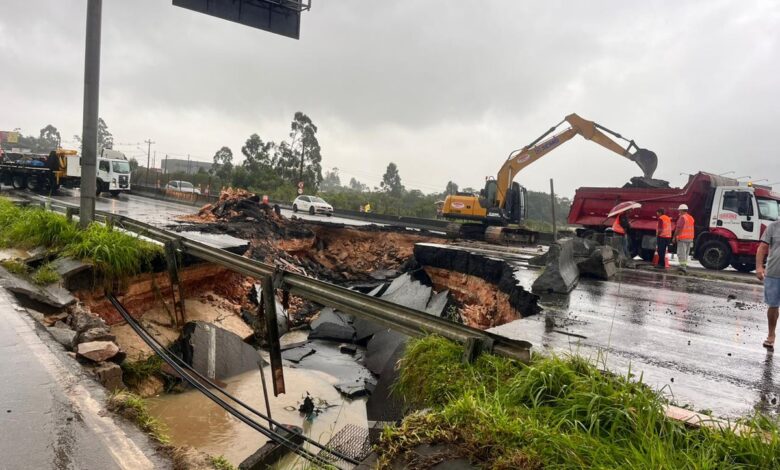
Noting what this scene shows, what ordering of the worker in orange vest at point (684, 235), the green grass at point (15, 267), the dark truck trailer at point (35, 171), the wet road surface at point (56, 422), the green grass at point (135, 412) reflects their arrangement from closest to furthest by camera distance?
the wet road surface at point (56, 422) → the green grass at point (135, 412) → the green grass at point (15, 267) → the worker in orange vest at point (684, 235) → the dark truck trailer at point (35, 171)

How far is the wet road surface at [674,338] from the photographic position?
12.3 ft

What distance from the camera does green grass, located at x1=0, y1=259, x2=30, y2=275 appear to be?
6566mm

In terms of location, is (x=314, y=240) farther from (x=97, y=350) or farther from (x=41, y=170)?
(x=41, y=170)

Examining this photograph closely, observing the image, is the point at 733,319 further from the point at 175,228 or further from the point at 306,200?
the point at 306,200

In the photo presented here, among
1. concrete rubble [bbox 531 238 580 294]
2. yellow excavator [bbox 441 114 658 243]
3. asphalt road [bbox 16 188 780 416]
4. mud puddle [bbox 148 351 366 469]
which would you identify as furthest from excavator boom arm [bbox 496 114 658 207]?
mud puddle [bbox 148 351 366 469]

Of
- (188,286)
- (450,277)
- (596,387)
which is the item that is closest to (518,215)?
(450,277)

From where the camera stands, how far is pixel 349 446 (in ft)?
13.8

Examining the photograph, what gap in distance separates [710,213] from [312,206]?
20413 mm

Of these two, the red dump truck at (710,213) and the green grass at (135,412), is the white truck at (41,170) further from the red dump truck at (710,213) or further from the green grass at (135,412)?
the green grass at (135,412)

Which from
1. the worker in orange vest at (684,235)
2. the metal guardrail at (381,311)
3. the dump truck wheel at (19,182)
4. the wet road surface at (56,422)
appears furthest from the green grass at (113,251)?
the dump truck wheel at (19,182)

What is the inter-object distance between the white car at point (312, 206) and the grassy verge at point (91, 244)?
20.0 m

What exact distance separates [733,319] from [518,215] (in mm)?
13254

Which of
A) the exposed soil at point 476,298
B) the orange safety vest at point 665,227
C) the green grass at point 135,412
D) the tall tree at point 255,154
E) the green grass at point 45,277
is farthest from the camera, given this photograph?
the tall tree at point 255,154

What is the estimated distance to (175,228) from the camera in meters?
11.6
